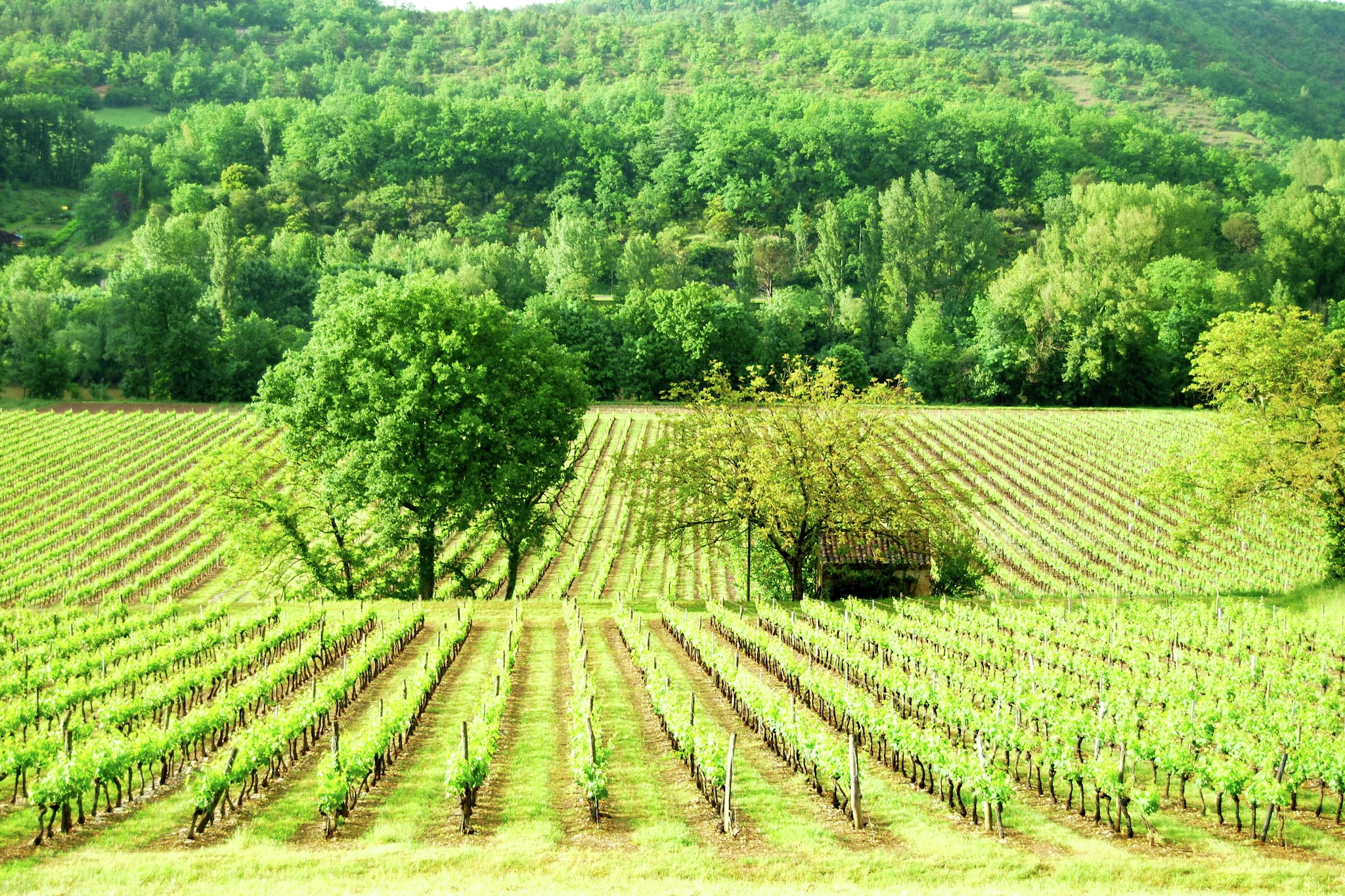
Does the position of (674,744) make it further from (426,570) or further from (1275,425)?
(1275,425)

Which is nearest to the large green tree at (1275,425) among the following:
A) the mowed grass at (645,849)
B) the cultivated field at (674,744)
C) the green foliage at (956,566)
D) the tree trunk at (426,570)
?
the cultivated field at (674,744)

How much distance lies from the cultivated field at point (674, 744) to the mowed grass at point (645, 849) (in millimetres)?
54

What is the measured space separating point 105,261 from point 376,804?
133687 millimetres

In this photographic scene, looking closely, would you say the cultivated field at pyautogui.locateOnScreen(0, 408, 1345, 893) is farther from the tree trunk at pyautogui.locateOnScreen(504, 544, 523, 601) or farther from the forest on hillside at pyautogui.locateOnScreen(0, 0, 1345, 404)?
the forest on hillside at pyautogui.locateOnScreen(0, 0, 1345, 404)

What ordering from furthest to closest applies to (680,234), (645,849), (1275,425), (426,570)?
1. (680,234)
2. (426,570)
3. (1275,425)
4. (645,849)

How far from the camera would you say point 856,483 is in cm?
3569

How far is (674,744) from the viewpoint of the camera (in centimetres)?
1878

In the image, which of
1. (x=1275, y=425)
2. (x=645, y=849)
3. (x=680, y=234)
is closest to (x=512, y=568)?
(x=645, y=849)

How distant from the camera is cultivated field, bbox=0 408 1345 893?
13.2 metres

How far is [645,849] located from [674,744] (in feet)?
16.9

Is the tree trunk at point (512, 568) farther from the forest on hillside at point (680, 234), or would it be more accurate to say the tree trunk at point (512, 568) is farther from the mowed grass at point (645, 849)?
the mowed grass at point (645, 849)

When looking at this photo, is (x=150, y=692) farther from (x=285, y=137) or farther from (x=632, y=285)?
(x=285, y=137)

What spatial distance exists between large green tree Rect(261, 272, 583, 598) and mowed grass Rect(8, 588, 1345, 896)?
18.5 meters

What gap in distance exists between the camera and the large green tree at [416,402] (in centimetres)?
3472
